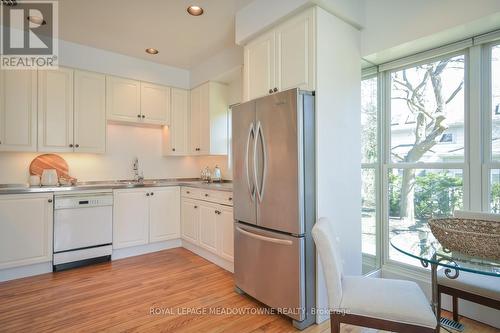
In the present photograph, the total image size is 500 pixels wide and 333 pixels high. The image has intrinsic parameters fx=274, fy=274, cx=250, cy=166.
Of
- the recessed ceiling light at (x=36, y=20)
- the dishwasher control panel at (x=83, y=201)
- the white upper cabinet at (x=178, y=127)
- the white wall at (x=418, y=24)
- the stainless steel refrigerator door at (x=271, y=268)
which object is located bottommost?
the stainless steel refrigerator door at (x=271, y=268)

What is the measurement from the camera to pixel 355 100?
96.7 inches

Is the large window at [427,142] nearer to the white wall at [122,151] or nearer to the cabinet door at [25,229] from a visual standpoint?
the white wall at [122,151]

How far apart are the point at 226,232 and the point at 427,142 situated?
2.16 m

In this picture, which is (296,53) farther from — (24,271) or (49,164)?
(24,271)

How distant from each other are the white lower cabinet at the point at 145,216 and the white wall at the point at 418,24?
3007 millimetres

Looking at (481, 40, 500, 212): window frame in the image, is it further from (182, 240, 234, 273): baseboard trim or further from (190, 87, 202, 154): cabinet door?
(190, 87, 202, 154): cabinet door

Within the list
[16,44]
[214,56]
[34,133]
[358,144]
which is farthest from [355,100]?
[16,44]

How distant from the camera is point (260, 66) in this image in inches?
101

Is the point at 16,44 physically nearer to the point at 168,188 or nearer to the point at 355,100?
the point at 168,188

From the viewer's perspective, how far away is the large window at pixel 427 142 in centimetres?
210

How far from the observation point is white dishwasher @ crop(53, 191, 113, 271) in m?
3.08

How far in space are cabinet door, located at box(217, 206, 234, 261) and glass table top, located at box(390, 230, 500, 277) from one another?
1646mm

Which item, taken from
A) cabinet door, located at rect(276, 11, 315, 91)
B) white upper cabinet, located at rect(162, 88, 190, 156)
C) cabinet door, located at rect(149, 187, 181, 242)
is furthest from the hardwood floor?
cabinet door, located at rect(276, 11, 315, 91)

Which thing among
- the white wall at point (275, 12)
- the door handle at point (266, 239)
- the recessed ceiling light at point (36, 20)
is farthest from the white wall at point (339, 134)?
the recessed ceiling light at point (36, 20)
